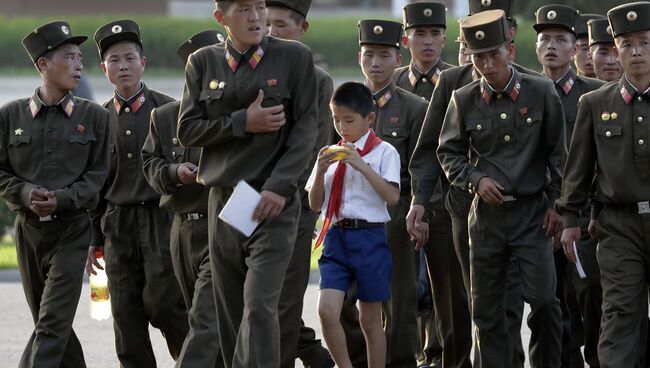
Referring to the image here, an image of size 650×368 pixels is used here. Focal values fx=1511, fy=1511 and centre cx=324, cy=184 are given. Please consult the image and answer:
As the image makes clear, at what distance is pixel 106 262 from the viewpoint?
9.52 metres

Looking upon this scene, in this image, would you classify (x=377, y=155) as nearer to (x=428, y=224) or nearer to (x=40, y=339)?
(x=428, y=224)

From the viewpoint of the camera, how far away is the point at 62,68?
926 centimetres

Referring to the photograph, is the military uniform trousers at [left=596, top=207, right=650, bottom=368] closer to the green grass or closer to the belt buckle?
the belt buckle

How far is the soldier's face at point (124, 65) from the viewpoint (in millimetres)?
9555

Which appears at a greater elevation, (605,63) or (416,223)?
(605,63)

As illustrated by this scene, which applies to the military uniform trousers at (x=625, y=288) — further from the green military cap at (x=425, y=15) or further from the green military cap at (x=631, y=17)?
the green military cap at (x=425, y=15)

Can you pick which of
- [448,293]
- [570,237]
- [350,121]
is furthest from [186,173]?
[570,237]

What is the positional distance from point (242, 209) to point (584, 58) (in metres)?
4.52

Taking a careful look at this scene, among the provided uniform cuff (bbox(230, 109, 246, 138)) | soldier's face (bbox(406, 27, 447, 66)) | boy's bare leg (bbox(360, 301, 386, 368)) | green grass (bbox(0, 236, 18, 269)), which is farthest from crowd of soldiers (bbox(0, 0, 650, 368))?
green grass (bbox(0, 236, 18, 269))

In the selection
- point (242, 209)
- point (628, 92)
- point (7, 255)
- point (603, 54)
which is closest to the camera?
point (242, 209)

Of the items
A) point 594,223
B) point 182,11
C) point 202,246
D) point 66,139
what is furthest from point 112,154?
point 182,11

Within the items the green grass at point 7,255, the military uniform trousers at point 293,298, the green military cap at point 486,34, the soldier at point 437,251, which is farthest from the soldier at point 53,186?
the green grass at point 7,255

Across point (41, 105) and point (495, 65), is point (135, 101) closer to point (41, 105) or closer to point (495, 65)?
point (41, 105)

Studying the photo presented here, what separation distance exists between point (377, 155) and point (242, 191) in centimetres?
161
